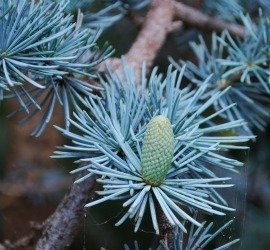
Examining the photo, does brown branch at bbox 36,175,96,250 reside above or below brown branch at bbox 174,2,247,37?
below

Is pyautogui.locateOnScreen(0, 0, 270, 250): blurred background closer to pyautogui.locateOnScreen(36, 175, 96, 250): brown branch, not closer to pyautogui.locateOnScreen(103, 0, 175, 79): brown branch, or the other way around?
pyautogui.locateOnScreen(103, 0, 175, 79): brown branch

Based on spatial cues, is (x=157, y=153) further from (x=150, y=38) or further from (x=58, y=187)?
(x=58, y=187)

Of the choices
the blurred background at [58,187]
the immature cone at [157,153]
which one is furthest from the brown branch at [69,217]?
the blurred background at [58,187]

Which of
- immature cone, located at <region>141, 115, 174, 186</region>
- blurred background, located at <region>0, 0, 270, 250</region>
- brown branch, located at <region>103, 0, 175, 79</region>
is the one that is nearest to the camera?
immature cone, located at <region>141, 115, 174, 186</region>

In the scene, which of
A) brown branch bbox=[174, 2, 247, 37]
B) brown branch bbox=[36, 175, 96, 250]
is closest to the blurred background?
brown branch bbox=[174, 2, 247, 37]

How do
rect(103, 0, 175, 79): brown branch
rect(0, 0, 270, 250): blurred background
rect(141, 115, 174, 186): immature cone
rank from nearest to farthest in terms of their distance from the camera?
rect(141, 115, 174, 186): immature cone
rect(103, 0, 175, 79): brown branch
rect(0, 0, 270, 250): blurred background

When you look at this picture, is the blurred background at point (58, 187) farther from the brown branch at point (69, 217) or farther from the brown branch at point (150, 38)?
the brown branch at point (69, 217)
